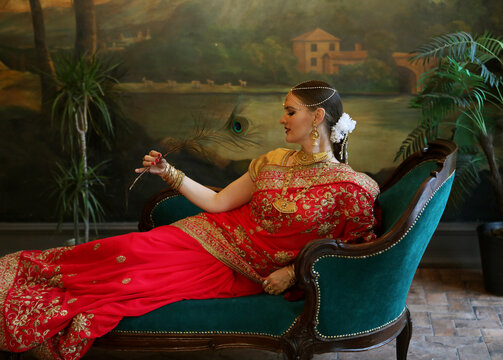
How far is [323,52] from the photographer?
4488mm

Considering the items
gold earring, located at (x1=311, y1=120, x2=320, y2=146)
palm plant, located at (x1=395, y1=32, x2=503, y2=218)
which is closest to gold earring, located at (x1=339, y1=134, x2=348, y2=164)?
gold earring, located at (x1=311, y1=120, x2=320, y2=146)

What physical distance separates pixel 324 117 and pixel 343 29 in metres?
1.92

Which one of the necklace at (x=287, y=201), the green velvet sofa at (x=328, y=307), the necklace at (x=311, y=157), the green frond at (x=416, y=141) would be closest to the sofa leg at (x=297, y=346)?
the green velvet sofa at (x=328, y=307)

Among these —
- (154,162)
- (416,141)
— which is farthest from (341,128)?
(416,141)

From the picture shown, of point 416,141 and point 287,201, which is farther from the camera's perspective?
point 416,141

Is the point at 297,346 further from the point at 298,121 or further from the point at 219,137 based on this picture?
the point at 219,137

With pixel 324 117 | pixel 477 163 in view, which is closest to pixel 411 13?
pixel 477 163

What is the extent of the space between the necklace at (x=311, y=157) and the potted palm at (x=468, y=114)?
1.39 m

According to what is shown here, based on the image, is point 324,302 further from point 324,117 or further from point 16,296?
point 16,296

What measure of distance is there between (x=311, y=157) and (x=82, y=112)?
2.13 meters

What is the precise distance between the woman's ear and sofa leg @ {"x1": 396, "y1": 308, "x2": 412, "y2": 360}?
0.96 m

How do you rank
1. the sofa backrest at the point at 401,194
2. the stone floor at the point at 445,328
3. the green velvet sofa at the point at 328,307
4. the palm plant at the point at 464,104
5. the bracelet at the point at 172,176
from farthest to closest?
the palm plant at the point at 464,104, the stone floor at the point at 445,328, the bracelet at the point at 172,176, the sofa backrest at the point at 401,194, the green velvet sofa at the point at 328,307

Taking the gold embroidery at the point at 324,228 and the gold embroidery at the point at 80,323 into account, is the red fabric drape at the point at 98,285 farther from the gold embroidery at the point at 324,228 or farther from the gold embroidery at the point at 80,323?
the gold embroidery at the point at 324,228

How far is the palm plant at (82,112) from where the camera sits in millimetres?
4184
